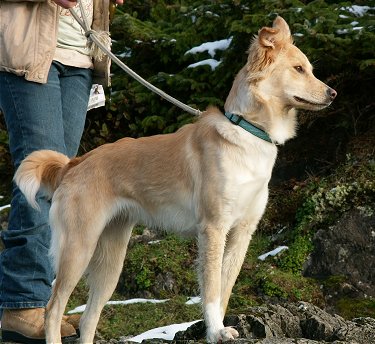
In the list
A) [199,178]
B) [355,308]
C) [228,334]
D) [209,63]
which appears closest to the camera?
[228,334]

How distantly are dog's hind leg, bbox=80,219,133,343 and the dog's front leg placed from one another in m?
0.59

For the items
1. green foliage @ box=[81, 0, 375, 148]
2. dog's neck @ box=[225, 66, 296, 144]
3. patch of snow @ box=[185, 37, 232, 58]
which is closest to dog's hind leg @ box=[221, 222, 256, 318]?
dog's neck @ box=[225, 66, 296, 144]

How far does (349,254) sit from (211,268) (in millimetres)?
2459

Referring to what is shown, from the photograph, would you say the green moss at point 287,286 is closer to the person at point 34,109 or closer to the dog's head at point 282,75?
the person at point 34,109

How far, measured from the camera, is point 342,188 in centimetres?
650

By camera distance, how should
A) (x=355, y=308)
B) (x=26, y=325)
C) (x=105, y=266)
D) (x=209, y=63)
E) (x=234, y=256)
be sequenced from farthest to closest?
(x=209, y=63), (x=355, y=308), (x=105, y=266), (x=26, y=325), (x=234, y=256)

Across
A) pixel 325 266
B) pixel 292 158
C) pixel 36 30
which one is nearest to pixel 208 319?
pixel 36 30

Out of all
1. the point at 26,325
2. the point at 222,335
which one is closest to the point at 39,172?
the point at 26,325

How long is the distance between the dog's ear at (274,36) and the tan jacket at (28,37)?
3.60 feet

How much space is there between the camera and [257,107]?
14.0 feet

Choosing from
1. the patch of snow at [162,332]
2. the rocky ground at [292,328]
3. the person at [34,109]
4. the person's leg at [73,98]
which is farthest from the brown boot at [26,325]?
the person's leg at [73,98]

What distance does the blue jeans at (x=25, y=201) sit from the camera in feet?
14.2

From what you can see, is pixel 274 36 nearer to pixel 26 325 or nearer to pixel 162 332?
pixel 26 325

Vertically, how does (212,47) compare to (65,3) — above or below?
below
